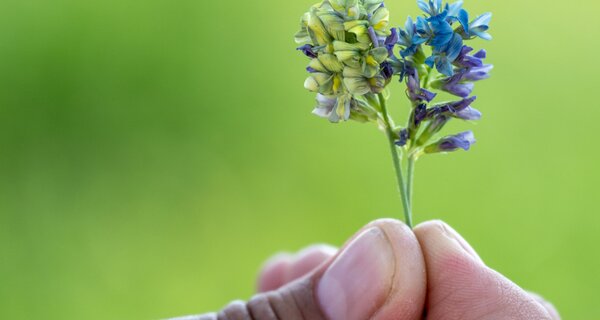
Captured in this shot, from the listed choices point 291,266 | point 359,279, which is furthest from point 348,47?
point 291,266

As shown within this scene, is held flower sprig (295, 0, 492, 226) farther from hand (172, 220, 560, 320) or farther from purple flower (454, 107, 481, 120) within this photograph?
hand (172, 220, 560, 320)

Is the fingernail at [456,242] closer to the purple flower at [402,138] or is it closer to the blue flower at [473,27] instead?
the purple flower at [402,138]

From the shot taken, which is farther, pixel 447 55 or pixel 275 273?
pixel 275 273

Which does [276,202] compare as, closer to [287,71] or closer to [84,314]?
[287,71]

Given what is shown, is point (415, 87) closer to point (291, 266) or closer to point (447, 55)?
point (447, 55)

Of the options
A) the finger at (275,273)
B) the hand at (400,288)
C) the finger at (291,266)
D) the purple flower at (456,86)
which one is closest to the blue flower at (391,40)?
the purple flower at (456,86)

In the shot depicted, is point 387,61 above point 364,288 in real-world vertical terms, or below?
above

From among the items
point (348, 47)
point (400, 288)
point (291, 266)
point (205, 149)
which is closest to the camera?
point (348, 47)
